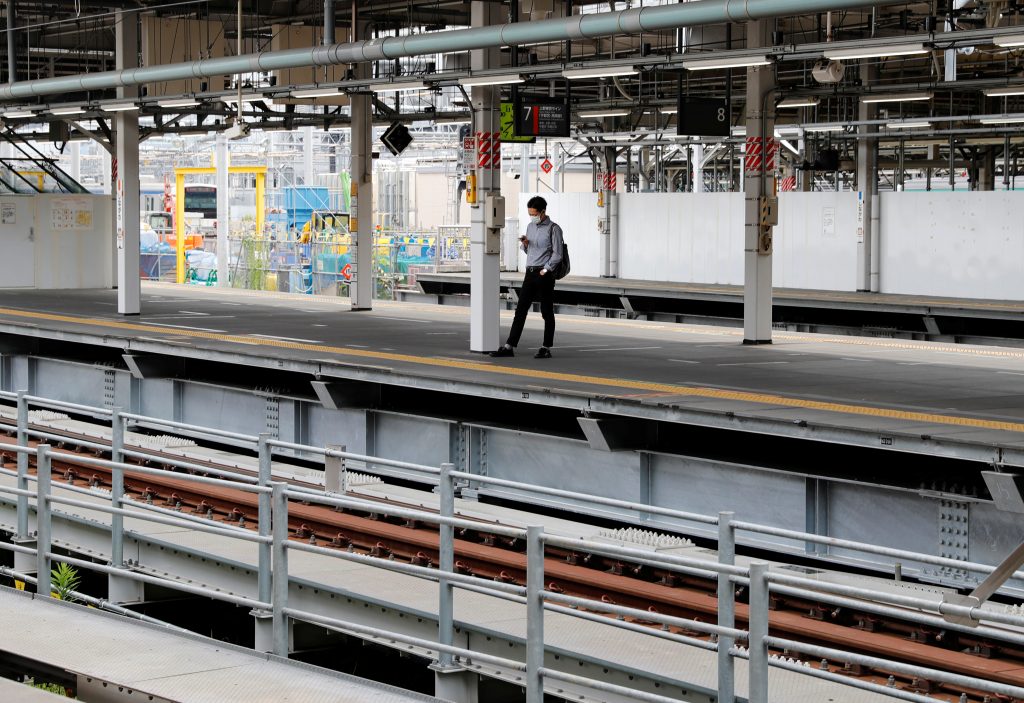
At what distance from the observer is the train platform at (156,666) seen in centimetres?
713

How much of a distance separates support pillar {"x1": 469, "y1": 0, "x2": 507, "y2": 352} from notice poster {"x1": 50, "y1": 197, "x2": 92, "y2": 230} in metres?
16.0

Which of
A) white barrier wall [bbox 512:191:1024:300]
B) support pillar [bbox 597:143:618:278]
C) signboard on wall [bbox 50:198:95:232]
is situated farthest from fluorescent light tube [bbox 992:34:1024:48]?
support pillar [bbox 597:143:618:278]

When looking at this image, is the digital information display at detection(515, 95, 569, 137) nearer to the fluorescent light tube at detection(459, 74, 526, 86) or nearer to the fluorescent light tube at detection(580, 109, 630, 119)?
the fluorescent light tube at detection(459, 74, 526, 86)

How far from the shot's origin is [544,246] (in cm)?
1698

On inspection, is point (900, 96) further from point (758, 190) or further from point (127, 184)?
point (127, 184)

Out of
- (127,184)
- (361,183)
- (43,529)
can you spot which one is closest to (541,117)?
(361,183)

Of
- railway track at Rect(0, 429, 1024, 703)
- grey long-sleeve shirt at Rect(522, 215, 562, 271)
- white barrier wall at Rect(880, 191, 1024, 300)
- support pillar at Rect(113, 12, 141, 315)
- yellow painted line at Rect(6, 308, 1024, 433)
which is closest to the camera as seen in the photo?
railway track at Rect(0, 429, 1024, 703)

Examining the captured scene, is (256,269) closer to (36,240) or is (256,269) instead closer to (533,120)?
(36,240)

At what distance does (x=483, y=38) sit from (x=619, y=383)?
4.39m

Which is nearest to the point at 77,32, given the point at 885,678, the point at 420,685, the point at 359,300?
the point at 359,300

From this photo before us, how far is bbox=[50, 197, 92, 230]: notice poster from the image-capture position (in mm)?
31391

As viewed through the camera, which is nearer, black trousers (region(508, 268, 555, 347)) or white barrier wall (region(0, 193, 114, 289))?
black trousers (region(508, 268, 555, 347))

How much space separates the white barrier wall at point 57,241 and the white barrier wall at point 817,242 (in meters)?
14.6

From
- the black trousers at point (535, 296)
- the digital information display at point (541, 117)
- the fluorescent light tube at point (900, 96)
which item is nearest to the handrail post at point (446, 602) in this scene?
the black trousers at point (535, 296)
